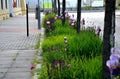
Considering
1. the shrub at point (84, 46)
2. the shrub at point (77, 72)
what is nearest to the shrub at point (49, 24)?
the shrub at point (84, 46)

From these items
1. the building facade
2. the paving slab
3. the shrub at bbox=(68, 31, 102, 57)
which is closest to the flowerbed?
the shrub at bbox=(68, 31, 102, 57)

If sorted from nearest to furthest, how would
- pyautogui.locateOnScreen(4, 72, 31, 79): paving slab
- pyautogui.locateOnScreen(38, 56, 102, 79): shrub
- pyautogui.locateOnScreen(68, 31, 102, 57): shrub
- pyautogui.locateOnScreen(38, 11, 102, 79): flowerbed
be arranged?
pyautogui.locateOnScreen(38, 56, 102, 79): shrub < pyautogui.locateOnScreen(38, 11, 102, 79): flowerbed < pyautogui.locateOnScreen(4, 72, 31, 79): paving slab < pyautogui.locateOnScreen(68, 31, 102, 57): shrub

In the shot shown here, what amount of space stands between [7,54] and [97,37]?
3.39 meters

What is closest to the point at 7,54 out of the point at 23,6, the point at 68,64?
the point at 68,64

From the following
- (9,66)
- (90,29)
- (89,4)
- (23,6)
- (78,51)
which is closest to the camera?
(78,51)

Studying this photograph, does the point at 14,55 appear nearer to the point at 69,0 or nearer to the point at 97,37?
the point at 97,37

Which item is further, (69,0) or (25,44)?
(69,0)

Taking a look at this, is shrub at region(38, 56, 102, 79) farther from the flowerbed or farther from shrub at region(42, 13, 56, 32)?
shrub at region(42, 13, 56, 32)

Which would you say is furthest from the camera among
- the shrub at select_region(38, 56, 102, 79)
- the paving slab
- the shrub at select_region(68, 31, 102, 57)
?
the shrub at select_region(68, 31, 102, 57)

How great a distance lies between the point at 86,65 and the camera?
6438 millimetres

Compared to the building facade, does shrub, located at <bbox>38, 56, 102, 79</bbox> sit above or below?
above

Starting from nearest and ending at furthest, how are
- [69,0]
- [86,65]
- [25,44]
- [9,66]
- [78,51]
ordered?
[86,65], [78,51], [9,66], [25,44], [69,0]

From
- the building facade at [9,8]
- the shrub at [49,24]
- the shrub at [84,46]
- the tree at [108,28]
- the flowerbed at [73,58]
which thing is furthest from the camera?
the building facade at [9,8]

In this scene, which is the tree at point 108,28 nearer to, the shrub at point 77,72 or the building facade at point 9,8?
the shrub at point 77,72
